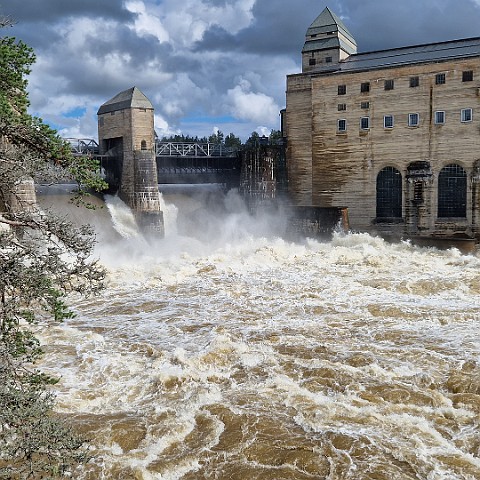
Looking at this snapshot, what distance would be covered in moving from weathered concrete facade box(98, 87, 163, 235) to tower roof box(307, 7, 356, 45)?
12.9 m

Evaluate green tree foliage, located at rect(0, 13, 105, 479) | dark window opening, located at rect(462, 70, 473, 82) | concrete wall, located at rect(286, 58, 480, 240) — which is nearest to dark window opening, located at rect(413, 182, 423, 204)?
concrete wall, located at rect(286, 58, 480, 240)

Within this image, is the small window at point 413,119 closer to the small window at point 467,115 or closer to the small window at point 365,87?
the small window at point 467,115

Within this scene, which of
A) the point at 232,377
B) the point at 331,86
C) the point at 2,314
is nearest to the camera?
the point at 2,314

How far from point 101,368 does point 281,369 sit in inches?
166

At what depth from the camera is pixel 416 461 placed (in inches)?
330

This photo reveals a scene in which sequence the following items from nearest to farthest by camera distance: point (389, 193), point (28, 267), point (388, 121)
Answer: point (28, 267), point (388, 121), point (389, 193)

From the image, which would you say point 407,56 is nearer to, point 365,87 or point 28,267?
point 365,87

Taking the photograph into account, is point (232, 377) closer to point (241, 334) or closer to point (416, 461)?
point (241, 334)

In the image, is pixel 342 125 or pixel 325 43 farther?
pixel 325 43

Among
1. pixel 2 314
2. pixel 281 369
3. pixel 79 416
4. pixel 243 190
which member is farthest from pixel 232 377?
pixel 243 190

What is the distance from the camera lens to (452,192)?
95.8 ft

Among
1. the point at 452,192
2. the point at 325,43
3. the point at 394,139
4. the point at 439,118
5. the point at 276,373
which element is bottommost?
the point at 276,373

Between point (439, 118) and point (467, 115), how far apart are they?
1427 millimetres

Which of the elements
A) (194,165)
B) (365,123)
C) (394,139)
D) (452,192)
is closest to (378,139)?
(394,139)
